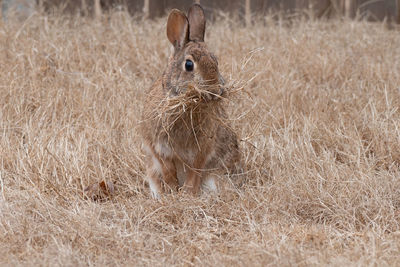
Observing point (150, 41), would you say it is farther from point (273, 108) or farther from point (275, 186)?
point (275, 186)

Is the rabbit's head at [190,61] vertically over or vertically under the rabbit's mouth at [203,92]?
over

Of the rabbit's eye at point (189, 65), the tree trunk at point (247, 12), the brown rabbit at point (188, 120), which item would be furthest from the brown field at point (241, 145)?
the tree trunk at point (247, 12)

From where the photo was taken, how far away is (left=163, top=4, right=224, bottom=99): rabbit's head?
3559mm

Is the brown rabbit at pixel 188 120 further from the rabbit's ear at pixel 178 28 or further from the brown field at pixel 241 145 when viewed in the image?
the brown field at pixel 241 145

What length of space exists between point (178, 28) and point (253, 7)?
14.1 ft

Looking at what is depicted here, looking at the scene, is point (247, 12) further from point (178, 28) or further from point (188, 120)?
point (188, 120)

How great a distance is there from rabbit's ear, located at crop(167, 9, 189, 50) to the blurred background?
134 inches

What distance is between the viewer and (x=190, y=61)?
362 centimetres

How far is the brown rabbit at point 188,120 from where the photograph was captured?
359 centimetres

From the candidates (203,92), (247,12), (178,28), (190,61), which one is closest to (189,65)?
(190,61)

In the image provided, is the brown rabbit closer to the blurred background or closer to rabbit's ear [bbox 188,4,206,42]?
rabbit's ear [bbox 188,4,206,42]

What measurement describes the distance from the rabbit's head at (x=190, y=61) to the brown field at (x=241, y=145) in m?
0.26

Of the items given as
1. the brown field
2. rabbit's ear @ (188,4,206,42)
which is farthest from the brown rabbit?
the brown field

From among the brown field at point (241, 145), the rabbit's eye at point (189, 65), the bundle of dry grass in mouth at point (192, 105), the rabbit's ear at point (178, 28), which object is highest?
the rabbit's ear at point (178, 28)
